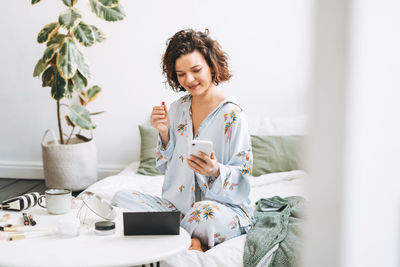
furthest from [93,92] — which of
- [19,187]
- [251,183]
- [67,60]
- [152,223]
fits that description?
[152,223]

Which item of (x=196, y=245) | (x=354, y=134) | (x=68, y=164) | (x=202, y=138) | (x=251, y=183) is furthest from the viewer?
(x=68, y=164)

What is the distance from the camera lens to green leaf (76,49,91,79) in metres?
3.08

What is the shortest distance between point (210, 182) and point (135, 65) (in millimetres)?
1909

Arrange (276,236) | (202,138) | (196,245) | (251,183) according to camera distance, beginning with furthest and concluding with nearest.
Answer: (251,183), (202,138), (276,236), (196,245)

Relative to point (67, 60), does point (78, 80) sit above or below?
below

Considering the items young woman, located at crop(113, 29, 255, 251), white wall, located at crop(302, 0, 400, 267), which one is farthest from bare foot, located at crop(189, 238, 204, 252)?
white wall, located at crop(302, 0, 400, 267)

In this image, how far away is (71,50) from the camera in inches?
119

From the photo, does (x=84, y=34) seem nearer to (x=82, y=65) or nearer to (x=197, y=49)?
(x=82, y=65)

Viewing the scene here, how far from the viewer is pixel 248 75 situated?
3.35 metres

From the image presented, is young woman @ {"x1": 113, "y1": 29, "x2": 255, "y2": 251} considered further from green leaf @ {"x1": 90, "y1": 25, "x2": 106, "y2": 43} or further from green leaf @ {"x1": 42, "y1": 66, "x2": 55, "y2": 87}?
green leaf @ {"x1": 42, "y1": 66, "x2": 55, "y2": 87}

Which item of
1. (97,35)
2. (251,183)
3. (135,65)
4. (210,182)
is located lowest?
(251,183)

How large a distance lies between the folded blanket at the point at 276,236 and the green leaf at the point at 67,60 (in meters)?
1.62

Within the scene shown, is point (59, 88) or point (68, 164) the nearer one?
point (59, 88)

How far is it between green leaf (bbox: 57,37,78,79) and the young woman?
48.6 inches
